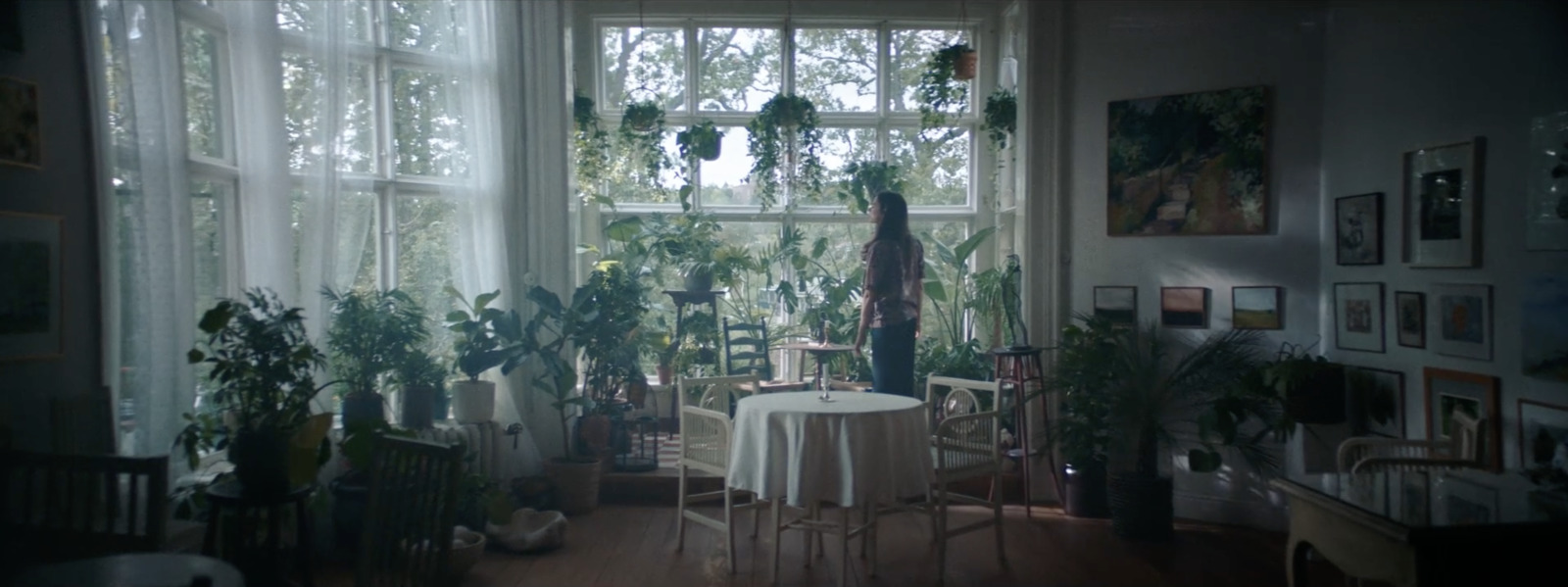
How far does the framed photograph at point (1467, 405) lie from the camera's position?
3410 millimetres


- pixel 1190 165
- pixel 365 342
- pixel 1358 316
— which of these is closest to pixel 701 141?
pixel 365 342

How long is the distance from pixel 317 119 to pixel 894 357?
10.2 feet

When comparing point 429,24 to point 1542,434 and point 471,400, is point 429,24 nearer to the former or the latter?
point 471,400

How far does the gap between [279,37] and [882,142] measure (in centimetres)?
413

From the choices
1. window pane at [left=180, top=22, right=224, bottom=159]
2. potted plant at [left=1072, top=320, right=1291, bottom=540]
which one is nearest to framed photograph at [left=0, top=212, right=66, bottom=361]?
window pane at [left=180, top=22, right=224, bottom=159]

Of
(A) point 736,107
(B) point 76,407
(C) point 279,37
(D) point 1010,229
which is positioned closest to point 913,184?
(D) point 1010,229

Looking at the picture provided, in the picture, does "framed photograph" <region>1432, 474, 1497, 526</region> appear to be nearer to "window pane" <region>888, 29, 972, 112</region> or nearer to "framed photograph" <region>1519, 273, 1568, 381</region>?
"framed photograph" <region>1519, 273, 1568, 381</region>

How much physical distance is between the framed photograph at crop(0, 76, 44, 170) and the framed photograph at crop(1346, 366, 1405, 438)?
516 cm

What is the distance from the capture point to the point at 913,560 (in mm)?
4410

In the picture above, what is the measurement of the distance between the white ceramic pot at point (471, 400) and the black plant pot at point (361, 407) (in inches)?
27.4

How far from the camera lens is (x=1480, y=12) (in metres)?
3.55

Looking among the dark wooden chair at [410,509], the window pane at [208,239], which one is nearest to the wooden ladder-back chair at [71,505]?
the dark wooden chair at [410,509]

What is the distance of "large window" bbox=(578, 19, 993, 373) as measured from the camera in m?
6.81

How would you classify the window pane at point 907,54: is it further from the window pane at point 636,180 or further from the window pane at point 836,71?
the window pane at point 636,180
